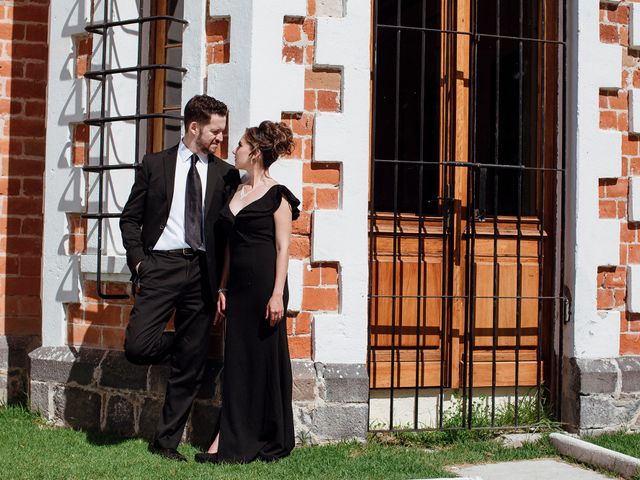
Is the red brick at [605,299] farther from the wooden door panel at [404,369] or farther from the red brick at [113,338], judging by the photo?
the red brick at [113,338]

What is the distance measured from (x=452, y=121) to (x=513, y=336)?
5.06ft

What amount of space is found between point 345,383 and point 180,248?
1303 millimetres

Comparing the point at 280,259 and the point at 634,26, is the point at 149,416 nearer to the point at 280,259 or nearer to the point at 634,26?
the point at 280,259

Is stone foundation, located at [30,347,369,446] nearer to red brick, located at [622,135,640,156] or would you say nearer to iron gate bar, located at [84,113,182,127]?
iron gate bar, located at [84,113,182,127]

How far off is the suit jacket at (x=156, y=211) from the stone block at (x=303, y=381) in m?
0.69

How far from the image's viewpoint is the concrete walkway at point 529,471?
558cm

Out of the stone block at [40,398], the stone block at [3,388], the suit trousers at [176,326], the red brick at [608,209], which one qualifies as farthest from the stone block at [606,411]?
the stone block at [3,388]

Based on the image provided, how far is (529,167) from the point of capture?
271 inches

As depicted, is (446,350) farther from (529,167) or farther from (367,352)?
(529,167)

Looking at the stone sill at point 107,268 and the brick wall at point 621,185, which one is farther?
the brick wall at point 621,185

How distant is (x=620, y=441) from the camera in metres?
6.36

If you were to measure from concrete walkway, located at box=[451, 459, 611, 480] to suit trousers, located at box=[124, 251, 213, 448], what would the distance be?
163 centimetres

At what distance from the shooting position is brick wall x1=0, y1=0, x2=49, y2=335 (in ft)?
24.6

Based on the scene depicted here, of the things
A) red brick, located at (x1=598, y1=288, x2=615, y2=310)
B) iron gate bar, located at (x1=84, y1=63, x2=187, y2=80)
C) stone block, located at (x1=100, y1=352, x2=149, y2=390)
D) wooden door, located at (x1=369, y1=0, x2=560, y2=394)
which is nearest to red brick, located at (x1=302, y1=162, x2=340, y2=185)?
wooden door, located at (x1=369, y1=0, x2=560, y2=394)
